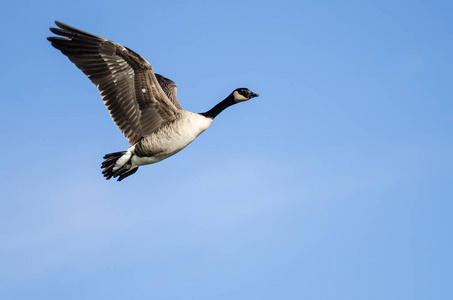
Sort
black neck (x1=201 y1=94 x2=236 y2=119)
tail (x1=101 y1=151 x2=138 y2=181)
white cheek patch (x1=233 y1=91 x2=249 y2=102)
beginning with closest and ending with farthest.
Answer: tail (x1=101 y1=151 x2=138 y2=181) → black neck (x1=201 y1=94 x2=236 y2=119) → white cheek patch (x1=233 y1=91 x2=249 y2=102)

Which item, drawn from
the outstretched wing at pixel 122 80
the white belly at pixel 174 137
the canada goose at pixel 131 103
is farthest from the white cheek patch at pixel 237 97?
the outstretched wing at pixel 122 80

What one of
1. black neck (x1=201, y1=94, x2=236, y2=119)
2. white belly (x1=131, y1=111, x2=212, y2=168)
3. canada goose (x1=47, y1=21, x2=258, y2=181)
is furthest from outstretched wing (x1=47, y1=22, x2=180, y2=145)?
black neck (x1=201, y1=94, x2=236, y2=119)

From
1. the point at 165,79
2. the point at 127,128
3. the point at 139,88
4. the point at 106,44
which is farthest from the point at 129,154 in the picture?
the point at 165,79

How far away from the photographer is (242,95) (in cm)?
1452

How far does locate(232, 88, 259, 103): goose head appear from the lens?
14.5 meters

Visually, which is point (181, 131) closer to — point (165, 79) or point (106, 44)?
point (106, 44)

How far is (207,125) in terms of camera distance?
44.8ft

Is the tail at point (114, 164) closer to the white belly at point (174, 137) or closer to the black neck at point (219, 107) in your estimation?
the white belly at point (174, 137)

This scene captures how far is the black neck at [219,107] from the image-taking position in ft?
45.7

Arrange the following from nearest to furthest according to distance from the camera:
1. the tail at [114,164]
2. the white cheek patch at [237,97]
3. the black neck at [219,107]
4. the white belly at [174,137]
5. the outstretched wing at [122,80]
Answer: the outstretched wing at [122,80], the white belly at [174,137], the tail at [114,164], the black neck at [219,107], the white cheek patch at [237,97]

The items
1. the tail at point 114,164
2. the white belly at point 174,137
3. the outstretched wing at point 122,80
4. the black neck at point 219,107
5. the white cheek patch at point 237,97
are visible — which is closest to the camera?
the outstretched wing at point 122,80

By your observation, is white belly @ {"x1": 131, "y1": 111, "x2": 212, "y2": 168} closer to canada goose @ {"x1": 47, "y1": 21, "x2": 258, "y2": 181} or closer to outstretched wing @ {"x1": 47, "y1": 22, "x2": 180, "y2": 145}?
canada goose @ {"x1": 47, "y1": 21, "x2": 258, "y2": 181}

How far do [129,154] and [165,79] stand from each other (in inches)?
152

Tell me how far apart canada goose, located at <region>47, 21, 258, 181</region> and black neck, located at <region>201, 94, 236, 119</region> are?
6 centimetres
